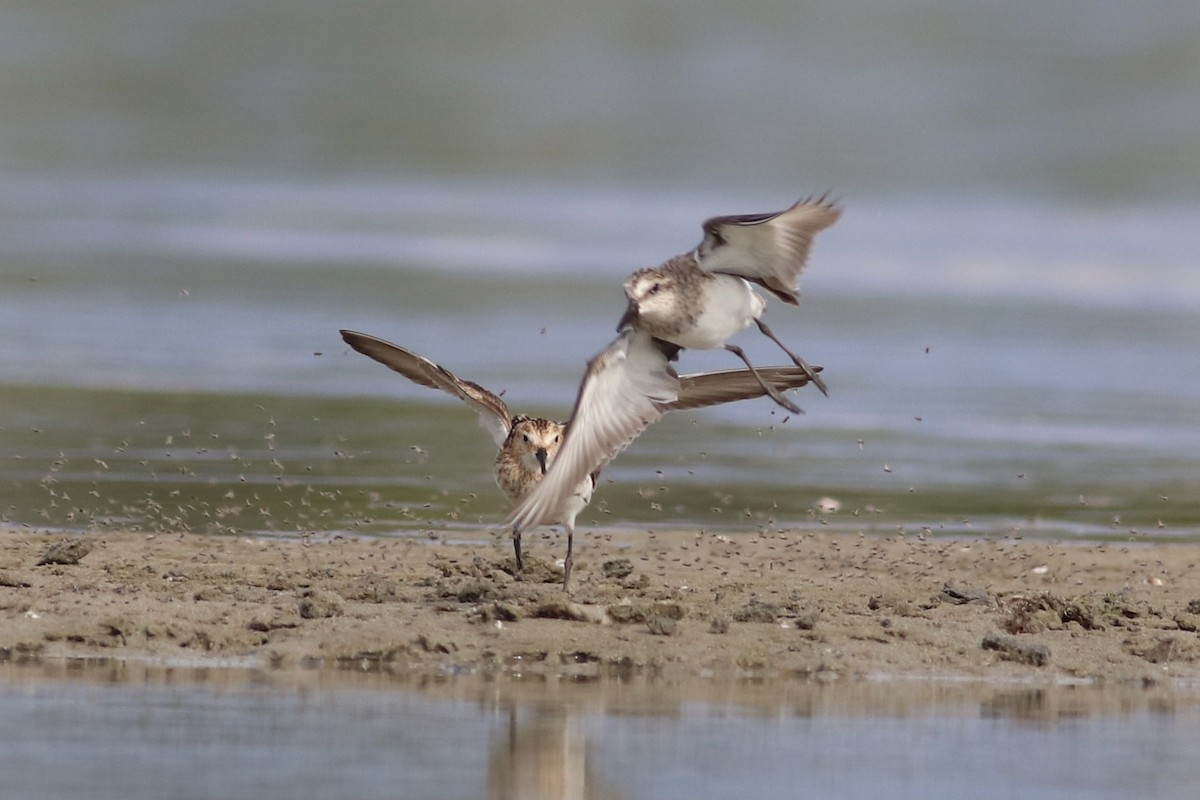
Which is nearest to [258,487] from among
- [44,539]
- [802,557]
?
[44,539]

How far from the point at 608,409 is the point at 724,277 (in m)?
0.85

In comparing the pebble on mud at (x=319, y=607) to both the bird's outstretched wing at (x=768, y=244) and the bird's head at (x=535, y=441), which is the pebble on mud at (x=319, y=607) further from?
the bird's outstretched wing at (x=768, y=244)

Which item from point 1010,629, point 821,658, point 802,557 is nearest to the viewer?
point 821,658

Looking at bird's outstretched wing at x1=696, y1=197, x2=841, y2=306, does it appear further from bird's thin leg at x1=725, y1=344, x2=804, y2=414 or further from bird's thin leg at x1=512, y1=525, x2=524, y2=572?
bird's thin leg at x1=512, y1=525, x2=524, y2=572

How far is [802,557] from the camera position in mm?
12109

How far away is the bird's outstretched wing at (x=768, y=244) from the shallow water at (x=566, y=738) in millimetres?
2181

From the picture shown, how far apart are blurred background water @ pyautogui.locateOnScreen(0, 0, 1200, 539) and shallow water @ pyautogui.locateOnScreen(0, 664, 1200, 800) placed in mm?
3976

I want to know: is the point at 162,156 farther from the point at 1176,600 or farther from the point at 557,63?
the point at 1176,600

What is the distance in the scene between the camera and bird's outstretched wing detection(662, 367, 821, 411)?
36.9 ft

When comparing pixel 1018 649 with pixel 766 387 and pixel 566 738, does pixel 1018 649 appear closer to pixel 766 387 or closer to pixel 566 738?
pixel 766 387

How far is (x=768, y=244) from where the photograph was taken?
1009 centimetres

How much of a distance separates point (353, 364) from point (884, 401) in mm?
4442

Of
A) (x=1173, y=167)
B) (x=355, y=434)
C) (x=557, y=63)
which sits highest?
(x=557, y=63)

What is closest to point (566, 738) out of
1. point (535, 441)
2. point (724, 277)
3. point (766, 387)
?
point (724, 277)
